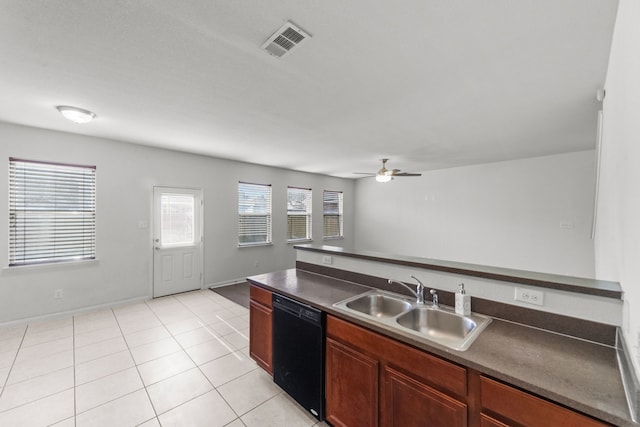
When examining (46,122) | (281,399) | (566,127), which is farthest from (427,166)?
(46,122)

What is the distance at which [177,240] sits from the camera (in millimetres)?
4762

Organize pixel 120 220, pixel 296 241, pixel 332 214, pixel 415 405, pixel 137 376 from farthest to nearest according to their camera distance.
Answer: pixel 332 214 < pixel 296 241 < pixel 120 220 < pixel 137 376 < pixel 415 405

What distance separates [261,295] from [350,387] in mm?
1107

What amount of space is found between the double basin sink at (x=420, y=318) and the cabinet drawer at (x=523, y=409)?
185mm

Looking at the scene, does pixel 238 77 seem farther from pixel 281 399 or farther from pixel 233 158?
pixel 233 158

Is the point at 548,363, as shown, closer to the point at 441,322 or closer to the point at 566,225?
the point at 441,322

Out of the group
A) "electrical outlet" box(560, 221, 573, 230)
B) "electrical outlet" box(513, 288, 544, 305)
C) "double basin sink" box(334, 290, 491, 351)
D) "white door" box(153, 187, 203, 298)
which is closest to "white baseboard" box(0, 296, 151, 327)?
"white door" box(153, 187, 203, 298)

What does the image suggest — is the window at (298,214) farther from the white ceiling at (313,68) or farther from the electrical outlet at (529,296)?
the electrical outlet at (529,296)

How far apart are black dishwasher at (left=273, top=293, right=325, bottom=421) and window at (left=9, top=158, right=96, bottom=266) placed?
3.54m

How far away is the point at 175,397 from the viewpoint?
214 cm

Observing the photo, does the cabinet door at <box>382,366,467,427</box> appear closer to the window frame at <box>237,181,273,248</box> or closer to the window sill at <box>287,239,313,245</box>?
the window frame at <box>237,181,273,248</box>

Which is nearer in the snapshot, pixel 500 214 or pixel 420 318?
pixel 420 318

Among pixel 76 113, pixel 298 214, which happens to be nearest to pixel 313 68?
pixel 76 113

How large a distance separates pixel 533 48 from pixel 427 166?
14.2 ft
